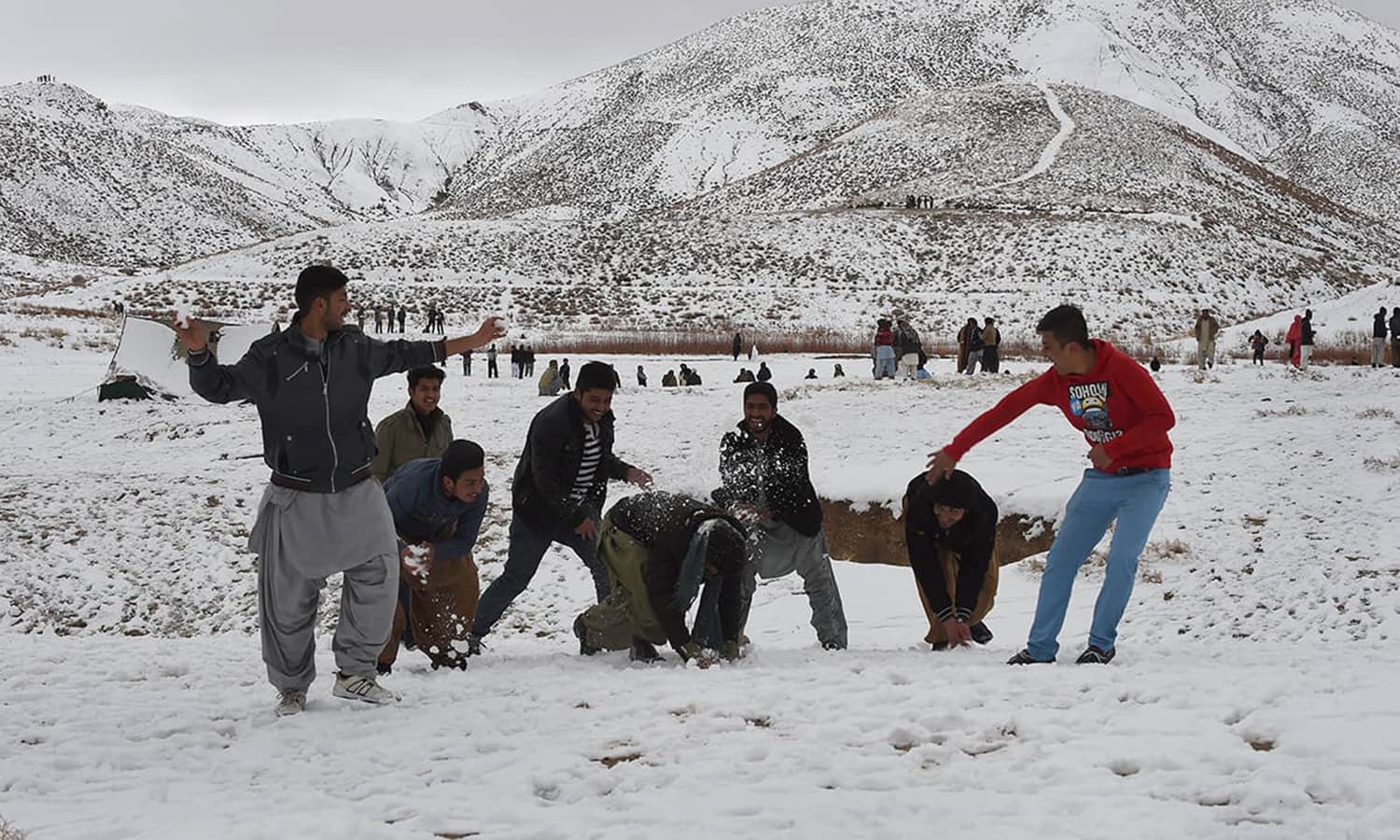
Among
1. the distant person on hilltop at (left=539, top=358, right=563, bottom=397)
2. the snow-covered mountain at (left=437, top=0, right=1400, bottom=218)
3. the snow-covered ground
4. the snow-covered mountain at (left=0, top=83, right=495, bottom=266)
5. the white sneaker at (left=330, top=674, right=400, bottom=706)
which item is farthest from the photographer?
the snow-covered mountain at (left=437, top=0, right=1400, bottom=218)

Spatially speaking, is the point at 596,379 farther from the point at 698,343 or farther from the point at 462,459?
the point at 698,343

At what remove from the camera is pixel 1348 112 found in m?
117

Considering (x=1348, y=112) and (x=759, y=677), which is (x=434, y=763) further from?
(x=1348, y=112)

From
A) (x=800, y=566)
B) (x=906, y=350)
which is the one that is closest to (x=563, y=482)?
(x=800, y=566)

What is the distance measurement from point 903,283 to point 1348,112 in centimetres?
9348

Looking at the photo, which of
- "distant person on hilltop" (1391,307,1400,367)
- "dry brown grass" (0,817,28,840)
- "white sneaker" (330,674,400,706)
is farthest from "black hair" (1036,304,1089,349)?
"distant person on hilltop" (1391,307,1400,367)

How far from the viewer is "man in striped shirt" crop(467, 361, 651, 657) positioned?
252 inches

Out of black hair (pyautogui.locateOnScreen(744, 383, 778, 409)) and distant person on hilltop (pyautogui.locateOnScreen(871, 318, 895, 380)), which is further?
distant person on hilltop (pyautogui.locateOnScreen(871, 318, 895, 380))

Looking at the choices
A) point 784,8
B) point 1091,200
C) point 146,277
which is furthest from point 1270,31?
point 146,277

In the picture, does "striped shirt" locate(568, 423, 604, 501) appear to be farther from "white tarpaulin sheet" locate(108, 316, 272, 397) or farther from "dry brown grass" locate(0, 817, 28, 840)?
"white tarpaulin sheet" locate(108, 316, 272, 397)

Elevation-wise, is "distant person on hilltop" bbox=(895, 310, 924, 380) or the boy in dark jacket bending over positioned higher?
"distant person on hilltop" bbox=(895, 310, 924, 380)

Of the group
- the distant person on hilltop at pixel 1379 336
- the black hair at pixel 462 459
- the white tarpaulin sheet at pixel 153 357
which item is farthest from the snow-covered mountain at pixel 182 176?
the black hair at pixel 462 459

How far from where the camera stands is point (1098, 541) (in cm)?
566

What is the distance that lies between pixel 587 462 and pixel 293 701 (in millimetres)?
2295
